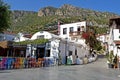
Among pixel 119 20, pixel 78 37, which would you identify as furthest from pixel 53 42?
pixel 78 37

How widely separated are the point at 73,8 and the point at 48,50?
5921 inches

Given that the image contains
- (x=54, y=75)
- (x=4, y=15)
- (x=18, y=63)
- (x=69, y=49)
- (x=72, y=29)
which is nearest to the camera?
(x=54, y=75)

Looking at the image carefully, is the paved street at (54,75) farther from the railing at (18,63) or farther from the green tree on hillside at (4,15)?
the green tree on hillside at (4,15)

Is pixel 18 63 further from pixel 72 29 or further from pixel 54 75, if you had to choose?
pixel 72 29

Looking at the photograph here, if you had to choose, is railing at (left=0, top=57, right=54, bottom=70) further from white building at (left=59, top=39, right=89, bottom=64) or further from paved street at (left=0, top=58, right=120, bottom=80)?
white building at (left=59, top=39, right=89, bottom=64)

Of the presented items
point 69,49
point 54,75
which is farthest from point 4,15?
point 54,75

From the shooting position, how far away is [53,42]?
43.9 meters

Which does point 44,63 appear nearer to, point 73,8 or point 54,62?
point 54,62

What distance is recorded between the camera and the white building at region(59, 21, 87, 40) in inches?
2771

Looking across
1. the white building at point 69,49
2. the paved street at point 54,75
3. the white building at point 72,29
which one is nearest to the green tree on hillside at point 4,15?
the white building at point 69,49

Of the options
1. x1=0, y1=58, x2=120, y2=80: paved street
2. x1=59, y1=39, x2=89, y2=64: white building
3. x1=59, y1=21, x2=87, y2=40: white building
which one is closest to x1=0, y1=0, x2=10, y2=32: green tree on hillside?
x1=59, y1=39, x2=89, y2=64: white building

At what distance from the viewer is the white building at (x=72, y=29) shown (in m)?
70.4

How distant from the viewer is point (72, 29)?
72688mm

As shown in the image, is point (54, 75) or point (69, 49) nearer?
point (54, 75)
